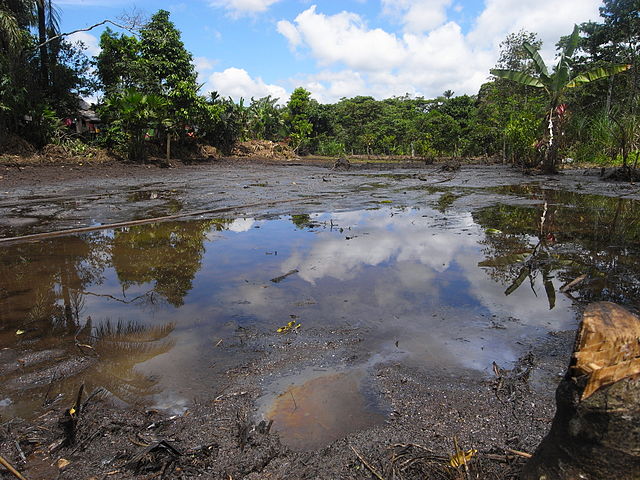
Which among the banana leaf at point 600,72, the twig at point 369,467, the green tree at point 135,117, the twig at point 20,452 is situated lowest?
the twig at point 20,452

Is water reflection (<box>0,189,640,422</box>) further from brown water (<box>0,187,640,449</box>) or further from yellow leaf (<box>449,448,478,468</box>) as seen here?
yellow leaf (<box>449,448,478,468</box>)

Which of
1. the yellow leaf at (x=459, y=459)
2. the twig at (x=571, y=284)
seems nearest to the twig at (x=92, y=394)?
the yellow leaf at (x=459, y=459)

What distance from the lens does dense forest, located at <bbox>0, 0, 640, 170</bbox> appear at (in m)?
16.0

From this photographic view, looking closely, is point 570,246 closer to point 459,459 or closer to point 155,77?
point 459,459

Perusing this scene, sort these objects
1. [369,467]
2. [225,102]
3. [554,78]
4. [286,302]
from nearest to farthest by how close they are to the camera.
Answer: [369,467] → [286,302] → [554,78] → [225,102]

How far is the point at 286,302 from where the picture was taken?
13.1ft

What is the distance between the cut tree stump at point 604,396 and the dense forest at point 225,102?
14.8m

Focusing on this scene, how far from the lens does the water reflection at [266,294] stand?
114 inches

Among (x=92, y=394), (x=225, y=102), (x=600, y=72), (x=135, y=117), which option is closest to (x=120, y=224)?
(x=92, y=394)

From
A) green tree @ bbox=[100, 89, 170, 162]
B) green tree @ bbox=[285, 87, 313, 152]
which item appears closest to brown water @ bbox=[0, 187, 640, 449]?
green tree @ bbox=[100, 89, 170, 162]

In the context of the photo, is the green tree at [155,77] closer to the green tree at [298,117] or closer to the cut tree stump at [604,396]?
the green tree at [298,117]

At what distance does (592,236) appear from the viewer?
659 centimetres

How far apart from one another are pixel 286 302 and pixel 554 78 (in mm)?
16030

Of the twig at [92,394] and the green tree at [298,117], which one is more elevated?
the green tree at [298,117]
